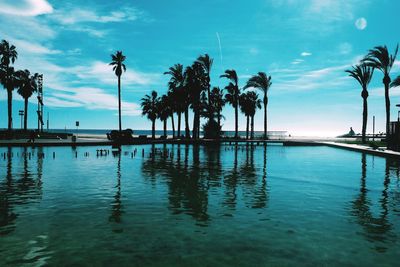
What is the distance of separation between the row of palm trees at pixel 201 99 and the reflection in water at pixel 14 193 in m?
46.2

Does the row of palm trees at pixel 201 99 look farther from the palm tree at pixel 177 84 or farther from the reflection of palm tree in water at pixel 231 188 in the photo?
the reflection of palm tree in water at pixel 231 188

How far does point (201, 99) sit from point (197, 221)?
58.5m

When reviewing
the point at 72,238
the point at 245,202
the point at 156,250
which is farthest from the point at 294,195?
the point at 72,238

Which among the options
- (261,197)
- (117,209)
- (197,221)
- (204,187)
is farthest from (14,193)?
(261,197)

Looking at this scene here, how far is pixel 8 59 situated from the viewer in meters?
64.2

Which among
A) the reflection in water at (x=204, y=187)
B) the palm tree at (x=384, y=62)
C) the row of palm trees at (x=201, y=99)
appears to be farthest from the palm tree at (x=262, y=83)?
the reflection in water at (x=204, y=187)

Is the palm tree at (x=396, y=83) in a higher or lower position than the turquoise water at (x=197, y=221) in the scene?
higher

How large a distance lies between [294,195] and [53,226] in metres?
9.67

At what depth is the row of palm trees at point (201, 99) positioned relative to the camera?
66.0 m

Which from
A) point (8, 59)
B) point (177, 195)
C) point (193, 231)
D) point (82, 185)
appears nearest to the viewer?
point (193, 231)

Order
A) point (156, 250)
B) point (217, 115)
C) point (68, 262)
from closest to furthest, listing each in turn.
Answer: point (68, 262)
point (156, 250)
point (217, 115)

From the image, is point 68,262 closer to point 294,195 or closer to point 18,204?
point 18,204

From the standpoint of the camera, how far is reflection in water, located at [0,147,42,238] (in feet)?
33.3

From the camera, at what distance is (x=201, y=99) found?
6800 centimetres
